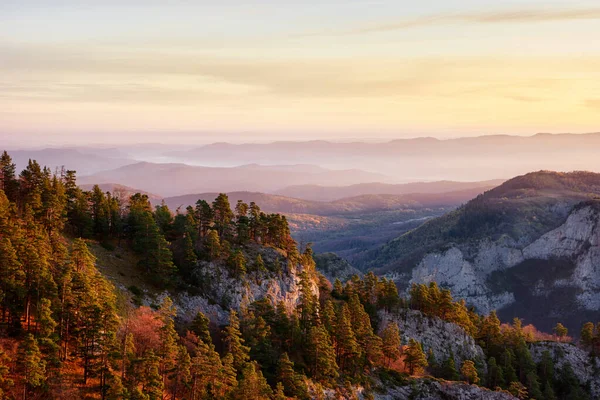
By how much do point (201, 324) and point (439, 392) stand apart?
55295mm

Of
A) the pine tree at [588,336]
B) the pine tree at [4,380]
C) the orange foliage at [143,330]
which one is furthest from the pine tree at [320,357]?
the pine tree at [588,336]

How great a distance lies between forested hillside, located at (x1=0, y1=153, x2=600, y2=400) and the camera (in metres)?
60.2

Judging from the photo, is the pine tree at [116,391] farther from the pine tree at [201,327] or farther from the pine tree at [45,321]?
the pine tree at [201,327]

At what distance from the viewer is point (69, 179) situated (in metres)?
104

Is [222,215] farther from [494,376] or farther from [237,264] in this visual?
[494,376]

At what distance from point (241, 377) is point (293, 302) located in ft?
106

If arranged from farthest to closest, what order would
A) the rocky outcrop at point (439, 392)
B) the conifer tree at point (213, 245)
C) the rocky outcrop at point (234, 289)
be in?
1. the rocky outcrop at point (439, 392)
2. the conifer tree at point (213, 245)
3. the rocky outcrop at point (234, 289)

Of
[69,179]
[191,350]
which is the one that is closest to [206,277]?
[191,350]

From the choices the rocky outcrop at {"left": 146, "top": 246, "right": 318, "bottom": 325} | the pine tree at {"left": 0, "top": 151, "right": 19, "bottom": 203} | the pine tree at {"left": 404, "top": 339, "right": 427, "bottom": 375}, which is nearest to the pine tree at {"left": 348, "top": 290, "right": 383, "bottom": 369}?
the pine tree at {"left": 404, "top": 339, "right": 427, "bottom": 375}

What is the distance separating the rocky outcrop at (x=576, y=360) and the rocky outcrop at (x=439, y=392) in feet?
144

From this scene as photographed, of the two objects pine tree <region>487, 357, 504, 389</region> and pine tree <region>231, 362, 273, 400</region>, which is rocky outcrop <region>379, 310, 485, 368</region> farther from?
pine tree <region>231, 362, 273, 400</region>

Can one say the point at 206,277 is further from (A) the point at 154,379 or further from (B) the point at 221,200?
(A) the point at 154,379

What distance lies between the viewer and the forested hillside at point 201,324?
6019cm

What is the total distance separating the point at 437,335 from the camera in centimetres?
13000
